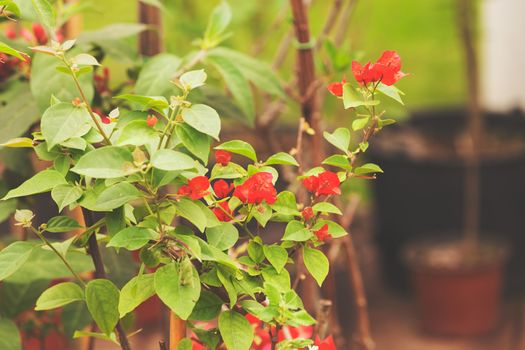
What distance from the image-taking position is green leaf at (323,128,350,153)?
0.66 m

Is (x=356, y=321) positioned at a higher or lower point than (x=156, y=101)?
lower

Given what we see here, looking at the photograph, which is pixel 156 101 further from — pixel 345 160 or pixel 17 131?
pixel 17 131

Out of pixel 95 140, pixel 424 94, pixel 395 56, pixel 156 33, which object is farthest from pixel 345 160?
pixel 424 94

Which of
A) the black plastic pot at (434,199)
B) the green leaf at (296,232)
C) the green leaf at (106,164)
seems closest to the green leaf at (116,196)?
the green leaf at (106,164)

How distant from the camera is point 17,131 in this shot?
83 centimetres

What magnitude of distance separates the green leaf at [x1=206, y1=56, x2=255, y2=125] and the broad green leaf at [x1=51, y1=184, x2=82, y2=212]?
1.02 feet

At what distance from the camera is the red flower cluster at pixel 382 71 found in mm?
636

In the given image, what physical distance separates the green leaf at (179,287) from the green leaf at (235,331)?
0.05 meters

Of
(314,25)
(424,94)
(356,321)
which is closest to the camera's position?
(356,321)

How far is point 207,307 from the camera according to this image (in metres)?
0.67

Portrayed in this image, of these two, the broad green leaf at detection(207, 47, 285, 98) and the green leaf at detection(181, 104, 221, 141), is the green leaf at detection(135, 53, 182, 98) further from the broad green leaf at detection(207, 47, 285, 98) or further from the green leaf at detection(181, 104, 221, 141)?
the green leaf at detection(181, 104, 221, 141)

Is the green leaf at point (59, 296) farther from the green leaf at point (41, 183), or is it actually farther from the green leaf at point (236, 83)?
the green leaf at point (236, 83)

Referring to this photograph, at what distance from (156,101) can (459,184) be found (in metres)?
1.93

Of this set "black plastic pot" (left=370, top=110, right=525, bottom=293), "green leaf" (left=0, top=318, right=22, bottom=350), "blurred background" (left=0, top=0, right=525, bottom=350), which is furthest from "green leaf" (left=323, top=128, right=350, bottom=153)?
"black plastic pot" (left=370, top=110, right=525, bottom=293)
